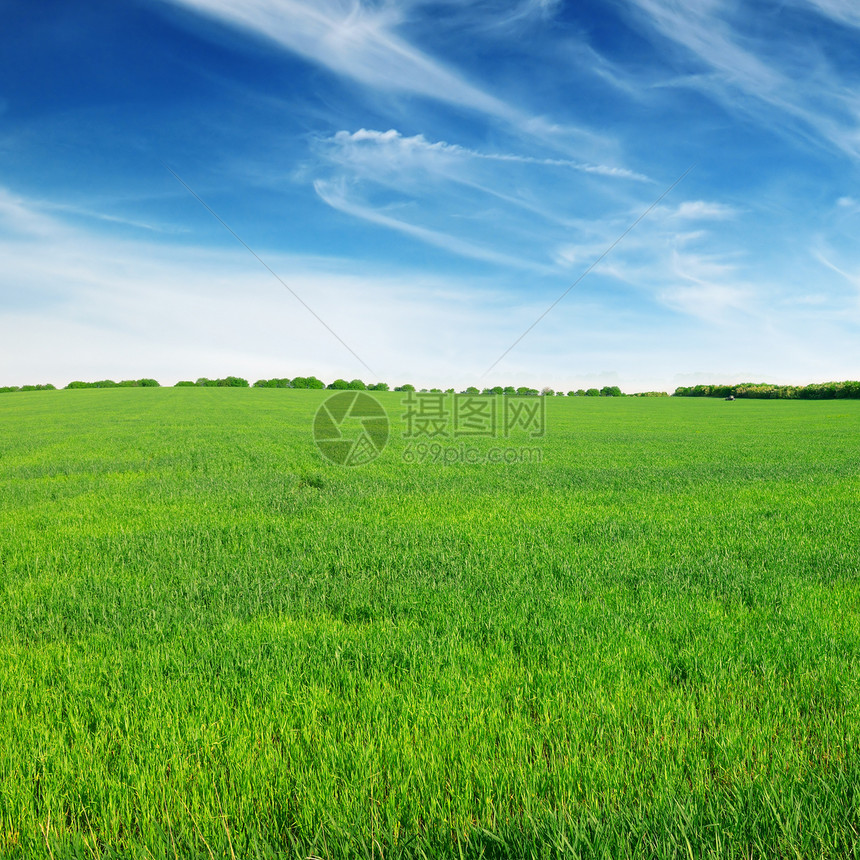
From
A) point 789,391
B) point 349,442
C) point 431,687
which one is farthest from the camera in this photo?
point 789,391

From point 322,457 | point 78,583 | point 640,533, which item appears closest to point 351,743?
point 78,583

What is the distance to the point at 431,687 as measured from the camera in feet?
12.7

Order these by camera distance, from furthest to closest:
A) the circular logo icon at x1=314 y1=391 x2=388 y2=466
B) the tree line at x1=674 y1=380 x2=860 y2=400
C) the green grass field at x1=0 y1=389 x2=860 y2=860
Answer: the tree line at x1=674 y1=380 x2=860 y2=400 → the circular logo icon at x1=314 y1=391 x2=388 y2=466 → the green grass field at x1=0 y1=389 x2=860 y2=860

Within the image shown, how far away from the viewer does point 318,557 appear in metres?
7.19

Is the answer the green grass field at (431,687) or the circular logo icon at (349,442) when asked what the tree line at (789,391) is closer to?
the circular logo icon at (349,442)

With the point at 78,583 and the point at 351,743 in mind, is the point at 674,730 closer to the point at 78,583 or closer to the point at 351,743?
→ the point at 351,743

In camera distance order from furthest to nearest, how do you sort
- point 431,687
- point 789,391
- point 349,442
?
1. point 789,391
2. point 349,442
3. point 431,687

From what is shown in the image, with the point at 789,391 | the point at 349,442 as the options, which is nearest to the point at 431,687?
the point at 349,442

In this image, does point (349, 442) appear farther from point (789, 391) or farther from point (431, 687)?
point (789, 391)

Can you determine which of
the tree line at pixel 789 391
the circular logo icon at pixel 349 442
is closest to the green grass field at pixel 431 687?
the circular logo icon at pixel 349 442

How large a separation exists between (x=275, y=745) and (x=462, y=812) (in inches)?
52.6

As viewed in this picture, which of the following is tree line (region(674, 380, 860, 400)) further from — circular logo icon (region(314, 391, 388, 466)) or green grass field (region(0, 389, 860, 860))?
green grass field (region(0, 389, 860, 860))

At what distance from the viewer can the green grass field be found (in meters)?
2.62

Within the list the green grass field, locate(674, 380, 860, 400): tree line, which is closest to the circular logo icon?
the green grass field
